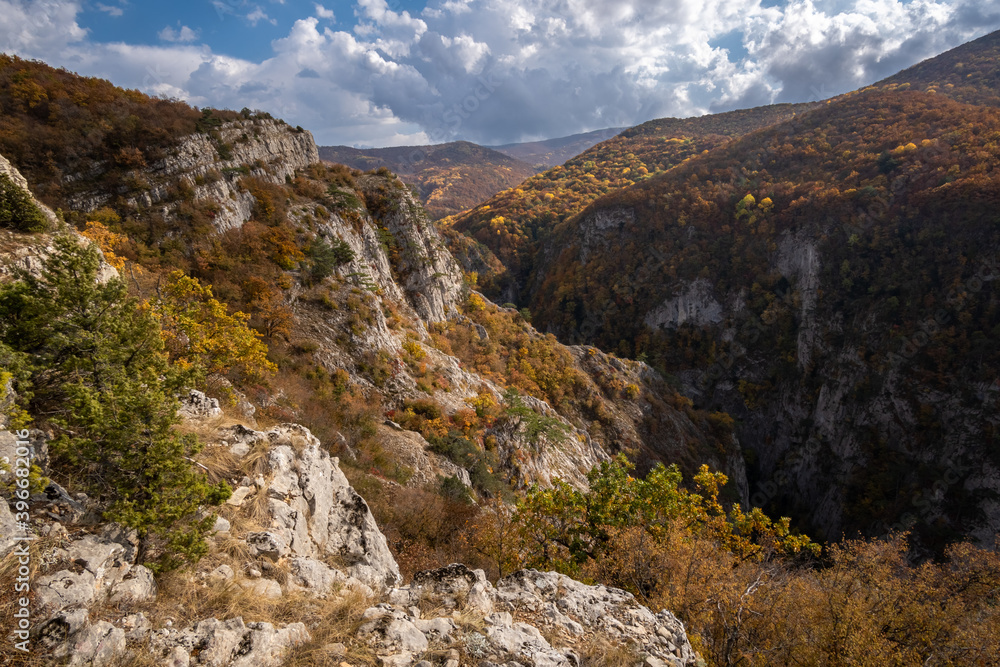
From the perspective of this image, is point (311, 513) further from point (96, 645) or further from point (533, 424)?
point (533, 424)

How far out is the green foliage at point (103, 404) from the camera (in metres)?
4.32

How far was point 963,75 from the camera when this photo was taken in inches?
3191

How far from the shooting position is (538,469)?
71.7 ft

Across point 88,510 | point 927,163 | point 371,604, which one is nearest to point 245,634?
point 371,604

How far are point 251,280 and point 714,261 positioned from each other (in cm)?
5748

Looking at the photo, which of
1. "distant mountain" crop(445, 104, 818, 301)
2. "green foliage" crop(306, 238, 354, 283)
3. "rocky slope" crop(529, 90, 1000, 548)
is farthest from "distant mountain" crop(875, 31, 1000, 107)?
"green foliage" crop(306, 238, 354, 283)

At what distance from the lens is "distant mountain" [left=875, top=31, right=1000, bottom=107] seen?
73938 millimetres

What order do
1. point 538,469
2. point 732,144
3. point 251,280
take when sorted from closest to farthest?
point 251,280, point 538,469, point 732,144

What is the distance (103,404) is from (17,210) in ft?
27.9

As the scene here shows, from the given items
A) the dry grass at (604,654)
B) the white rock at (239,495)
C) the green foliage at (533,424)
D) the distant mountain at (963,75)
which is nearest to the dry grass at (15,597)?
the white rock at (239,495)

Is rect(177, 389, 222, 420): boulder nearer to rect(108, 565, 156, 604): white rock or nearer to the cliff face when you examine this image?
rect(108, 565, 156, 604): white rock

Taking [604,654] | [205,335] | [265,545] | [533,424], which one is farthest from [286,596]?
[533,424]

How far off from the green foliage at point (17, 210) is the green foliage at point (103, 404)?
618 cm

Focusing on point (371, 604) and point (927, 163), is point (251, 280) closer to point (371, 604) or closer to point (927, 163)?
point (371, 604)
